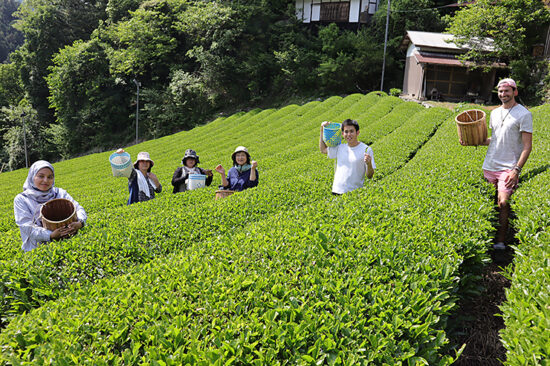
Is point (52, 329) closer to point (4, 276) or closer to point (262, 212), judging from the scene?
point (4, 276)

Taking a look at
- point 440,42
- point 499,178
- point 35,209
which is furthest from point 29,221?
point 440,42

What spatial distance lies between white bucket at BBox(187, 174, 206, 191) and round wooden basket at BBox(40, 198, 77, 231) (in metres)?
3.01

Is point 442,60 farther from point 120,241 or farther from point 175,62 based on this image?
point 175,62

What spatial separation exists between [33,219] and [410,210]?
512 centimetres

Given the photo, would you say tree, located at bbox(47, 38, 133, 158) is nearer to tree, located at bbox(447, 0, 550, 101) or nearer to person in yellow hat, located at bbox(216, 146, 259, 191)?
tree, located at bbox(447, 0, 550, 101)

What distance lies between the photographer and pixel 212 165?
16.0m

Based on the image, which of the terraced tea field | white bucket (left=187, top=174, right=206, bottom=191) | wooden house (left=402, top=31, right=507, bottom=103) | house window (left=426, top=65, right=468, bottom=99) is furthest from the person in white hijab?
house window (left=426, top=65, right=468, bottom=99)

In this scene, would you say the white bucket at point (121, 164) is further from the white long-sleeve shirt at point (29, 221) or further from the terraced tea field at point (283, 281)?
the white long-sleeve shirt at point (29, 221)

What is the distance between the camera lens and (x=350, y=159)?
5.35 meters

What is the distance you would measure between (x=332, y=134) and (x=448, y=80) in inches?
1021

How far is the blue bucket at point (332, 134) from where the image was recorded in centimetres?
539

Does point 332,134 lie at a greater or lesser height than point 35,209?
greater

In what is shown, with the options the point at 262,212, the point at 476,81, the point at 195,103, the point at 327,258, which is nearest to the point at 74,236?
the point at 262,212

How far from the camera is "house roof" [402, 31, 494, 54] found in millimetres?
24414
